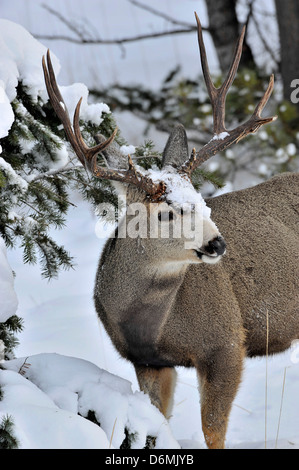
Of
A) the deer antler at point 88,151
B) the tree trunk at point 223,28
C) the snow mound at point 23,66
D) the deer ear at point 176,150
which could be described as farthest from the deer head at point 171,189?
the tree trunk at point 223,28

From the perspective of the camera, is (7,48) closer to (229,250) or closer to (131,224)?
(131,224)

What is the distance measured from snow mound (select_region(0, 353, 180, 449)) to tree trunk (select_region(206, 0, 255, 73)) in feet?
27.6

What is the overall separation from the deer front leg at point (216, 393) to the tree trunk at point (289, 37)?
7.73 meters

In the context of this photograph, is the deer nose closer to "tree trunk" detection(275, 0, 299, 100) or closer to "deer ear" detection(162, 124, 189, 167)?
"deer ear" detection(162, 124, 189, 167)

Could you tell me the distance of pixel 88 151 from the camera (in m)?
4.00

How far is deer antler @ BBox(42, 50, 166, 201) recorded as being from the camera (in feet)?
12.8

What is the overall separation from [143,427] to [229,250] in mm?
1494

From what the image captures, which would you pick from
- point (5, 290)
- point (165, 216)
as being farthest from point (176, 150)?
point (5, 290)

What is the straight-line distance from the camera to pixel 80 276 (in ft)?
25.1

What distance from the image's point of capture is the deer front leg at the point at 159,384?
4.71m

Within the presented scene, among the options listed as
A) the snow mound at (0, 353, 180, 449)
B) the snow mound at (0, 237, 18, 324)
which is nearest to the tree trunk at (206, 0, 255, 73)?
the snow mound at (0, 237, 18, 324)

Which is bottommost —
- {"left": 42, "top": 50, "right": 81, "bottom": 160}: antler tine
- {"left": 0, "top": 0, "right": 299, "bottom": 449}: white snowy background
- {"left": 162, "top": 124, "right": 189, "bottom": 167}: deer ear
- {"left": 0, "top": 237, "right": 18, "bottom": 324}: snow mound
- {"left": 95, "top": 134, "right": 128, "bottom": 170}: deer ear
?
{"left": 0, "top": 0, "right": 299, "bottom": 449}: white snowy background

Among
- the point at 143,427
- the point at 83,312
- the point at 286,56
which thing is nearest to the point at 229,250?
the point at 143,427

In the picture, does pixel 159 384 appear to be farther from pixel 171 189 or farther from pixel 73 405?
pixel 171 189
